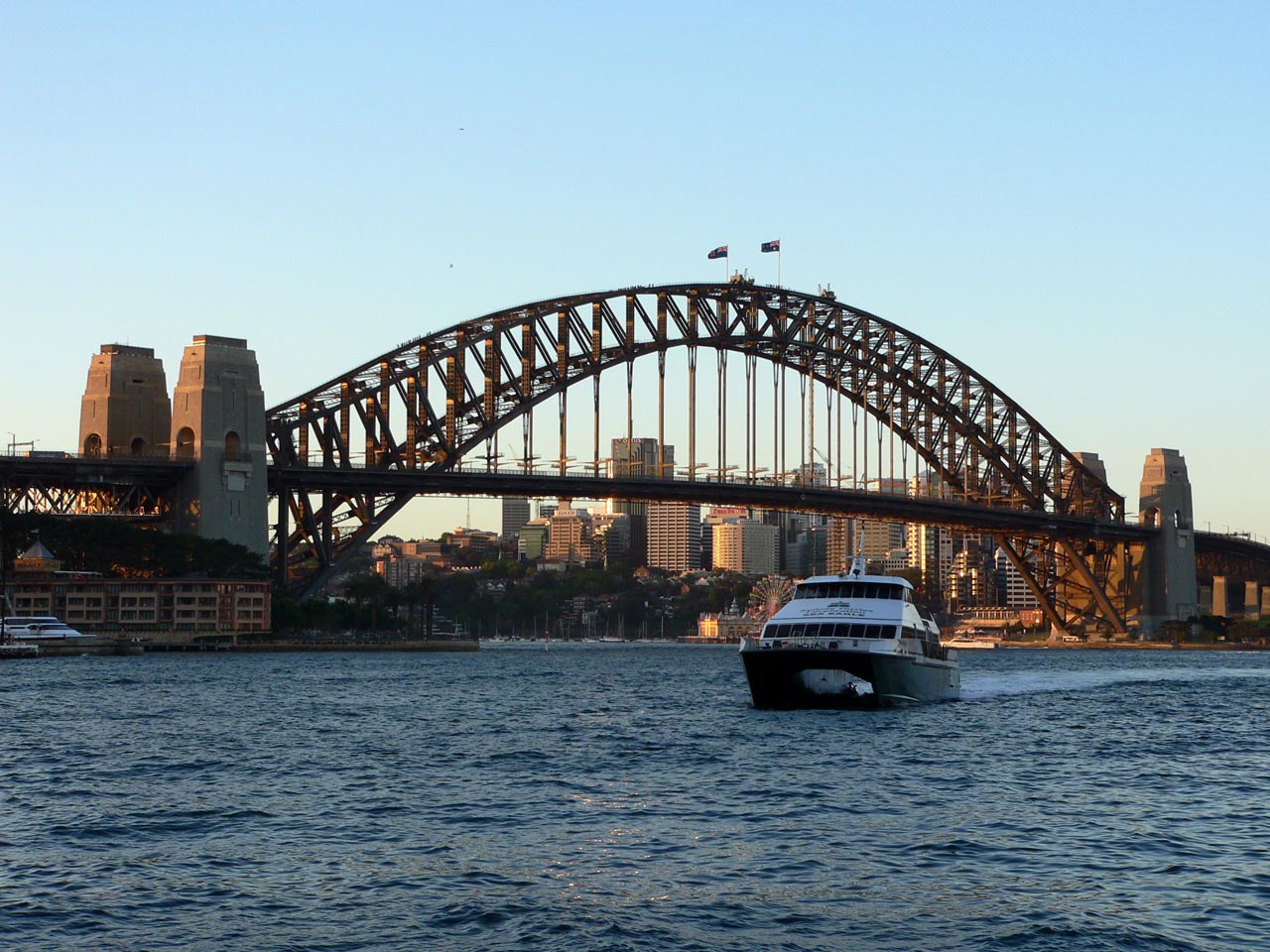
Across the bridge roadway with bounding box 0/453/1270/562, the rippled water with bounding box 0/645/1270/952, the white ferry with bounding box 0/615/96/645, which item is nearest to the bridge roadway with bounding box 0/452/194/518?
the bridge roadway with bounding box 0/453/1270/562

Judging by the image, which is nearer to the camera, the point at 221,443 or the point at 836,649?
the point at 836,649

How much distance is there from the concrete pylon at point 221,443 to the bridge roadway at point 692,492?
3105 mm

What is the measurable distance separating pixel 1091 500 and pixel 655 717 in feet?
389

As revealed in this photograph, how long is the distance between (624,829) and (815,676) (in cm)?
2559

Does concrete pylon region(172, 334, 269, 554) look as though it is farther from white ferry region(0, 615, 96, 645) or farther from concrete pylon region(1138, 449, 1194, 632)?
concrete pylon region(1138, 449, 1194, 632)

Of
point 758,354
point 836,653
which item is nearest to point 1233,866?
point 836,653

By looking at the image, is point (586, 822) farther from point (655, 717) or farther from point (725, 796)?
point (655, 717)

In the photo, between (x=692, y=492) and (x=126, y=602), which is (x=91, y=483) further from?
(x=692, y=492)

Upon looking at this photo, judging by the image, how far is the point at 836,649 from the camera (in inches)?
2157

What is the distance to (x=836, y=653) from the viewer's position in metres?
54.8

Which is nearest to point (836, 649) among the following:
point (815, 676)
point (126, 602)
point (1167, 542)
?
point (815, 676)

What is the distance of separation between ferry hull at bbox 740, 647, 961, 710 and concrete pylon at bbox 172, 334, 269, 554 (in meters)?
59.0

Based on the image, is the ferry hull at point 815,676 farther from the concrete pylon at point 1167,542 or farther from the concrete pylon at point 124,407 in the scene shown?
the concrete pylon at point 1167,542

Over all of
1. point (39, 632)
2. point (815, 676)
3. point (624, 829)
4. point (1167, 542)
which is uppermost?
point (1167, 542)
